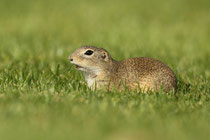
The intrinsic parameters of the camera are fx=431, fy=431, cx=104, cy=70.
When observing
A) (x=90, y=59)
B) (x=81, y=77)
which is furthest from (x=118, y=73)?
(x=81, y=77)

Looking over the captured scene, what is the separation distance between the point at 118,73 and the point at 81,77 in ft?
3.47

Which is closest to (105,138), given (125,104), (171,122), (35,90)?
(171,122)

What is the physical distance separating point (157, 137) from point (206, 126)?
822 mm

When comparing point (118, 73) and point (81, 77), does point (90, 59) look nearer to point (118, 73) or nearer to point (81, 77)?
point (118, 73)

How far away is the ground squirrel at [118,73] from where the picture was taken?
6.77m

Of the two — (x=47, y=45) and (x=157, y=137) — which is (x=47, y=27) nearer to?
(x=47, y=45)

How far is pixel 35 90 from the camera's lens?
6340 mm

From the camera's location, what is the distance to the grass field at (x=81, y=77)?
469cm

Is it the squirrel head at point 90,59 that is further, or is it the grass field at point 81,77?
the squirrel head at point 90,59

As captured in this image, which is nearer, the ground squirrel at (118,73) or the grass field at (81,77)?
the grass field at (81,77)

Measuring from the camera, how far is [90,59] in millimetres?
6816

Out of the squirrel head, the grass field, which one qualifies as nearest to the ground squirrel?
the squirrel head

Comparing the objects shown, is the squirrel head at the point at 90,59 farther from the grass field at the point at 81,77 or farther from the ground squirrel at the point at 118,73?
the grass field at the point at 81,77

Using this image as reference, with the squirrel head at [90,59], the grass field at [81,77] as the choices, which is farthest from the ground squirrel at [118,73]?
the grass field at [81,77]
